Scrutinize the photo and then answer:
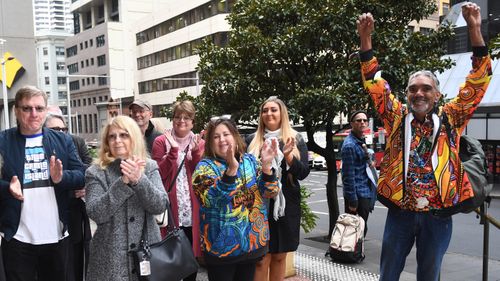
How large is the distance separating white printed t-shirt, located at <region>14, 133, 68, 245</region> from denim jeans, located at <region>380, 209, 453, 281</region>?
8.00 ft

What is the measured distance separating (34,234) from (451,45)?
20.0 m

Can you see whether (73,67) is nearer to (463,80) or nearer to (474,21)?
(463,80)

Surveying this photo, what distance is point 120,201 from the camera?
3.02 metres

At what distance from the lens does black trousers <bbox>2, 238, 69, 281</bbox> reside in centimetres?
328

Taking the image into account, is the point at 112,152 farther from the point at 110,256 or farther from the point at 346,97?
the point at 346,97

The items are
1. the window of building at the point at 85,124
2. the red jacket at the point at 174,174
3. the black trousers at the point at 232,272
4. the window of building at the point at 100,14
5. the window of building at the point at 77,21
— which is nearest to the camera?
the black trousers at the point at 232,272

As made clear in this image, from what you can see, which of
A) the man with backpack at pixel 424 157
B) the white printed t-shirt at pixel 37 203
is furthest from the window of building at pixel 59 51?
the man with backpack at pixel 424 157

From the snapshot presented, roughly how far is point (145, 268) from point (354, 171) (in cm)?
381

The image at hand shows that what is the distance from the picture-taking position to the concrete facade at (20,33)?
1273cm

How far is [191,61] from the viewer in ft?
170

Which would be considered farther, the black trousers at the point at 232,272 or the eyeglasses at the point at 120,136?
the black trousers at the point at 232,272

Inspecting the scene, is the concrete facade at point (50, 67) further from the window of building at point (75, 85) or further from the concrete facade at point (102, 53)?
the concrete facade at point (102, 53)

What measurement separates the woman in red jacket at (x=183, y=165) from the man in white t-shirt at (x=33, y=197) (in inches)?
39.8

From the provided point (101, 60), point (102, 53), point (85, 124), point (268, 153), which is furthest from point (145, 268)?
point (85, 124)
